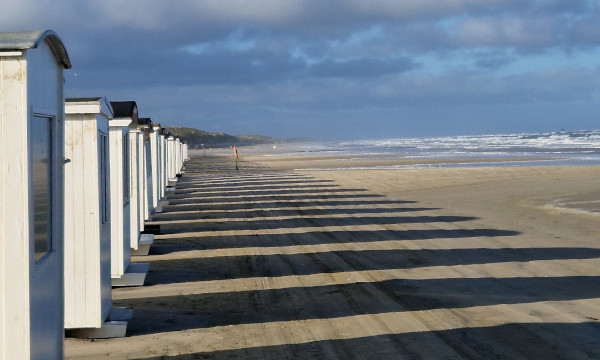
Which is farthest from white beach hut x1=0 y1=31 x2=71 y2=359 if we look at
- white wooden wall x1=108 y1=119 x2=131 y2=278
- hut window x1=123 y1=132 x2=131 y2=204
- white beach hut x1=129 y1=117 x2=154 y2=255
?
white beach hut x1=129 y1=117 x2=154 y2=255

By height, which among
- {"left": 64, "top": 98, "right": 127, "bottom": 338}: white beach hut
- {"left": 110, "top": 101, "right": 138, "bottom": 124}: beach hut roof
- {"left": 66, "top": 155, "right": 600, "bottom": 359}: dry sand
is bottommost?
{"left": 66, "top": 155, "right": 600, "bottom": 359}: dry sand

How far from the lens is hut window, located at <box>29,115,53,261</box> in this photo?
5621 millimetres

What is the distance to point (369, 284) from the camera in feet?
37.6

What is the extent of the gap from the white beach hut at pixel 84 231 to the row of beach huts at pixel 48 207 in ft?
0.03

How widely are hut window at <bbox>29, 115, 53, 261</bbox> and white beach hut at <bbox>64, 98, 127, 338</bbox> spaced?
228 centimetres

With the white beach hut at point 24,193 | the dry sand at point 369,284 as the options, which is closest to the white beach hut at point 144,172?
the dry sand at point 369,284

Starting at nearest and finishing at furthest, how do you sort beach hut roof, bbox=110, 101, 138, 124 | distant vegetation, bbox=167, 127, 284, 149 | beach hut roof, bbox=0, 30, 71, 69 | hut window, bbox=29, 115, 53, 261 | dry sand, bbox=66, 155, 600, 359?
beach hut roof, bbox=0, 30, 71, 69 < hut window, bbox=29, 115, 53, 261 < dry sand, bbox=66, 155, 600, 359 < beach hut roof, bbox=110, 101, 138, 124 < distant vegetation, bbox=167, 127, 284, 149

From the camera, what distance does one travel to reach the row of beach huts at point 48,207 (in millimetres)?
5199

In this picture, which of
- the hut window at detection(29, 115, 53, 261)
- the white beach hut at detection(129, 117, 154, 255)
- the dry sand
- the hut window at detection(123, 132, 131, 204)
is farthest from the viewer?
the white beach hut at detection(129, 117, 154, 255)

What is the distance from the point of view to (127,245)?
11891mm

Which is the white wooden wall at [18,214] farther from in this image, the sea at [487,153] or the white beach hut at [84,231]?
the sea at [487,153]

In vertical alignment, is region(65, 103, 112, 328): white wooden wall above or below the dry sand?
above

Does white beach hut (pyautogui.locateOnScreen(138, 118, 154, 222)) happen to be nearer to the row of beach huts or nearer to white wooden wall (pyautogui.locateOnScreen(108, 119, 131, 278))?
white wooden wall (pyautogui.locateOnScreen(108, 119, 131, 278))

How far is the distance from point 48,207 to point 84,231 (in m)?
2.53
